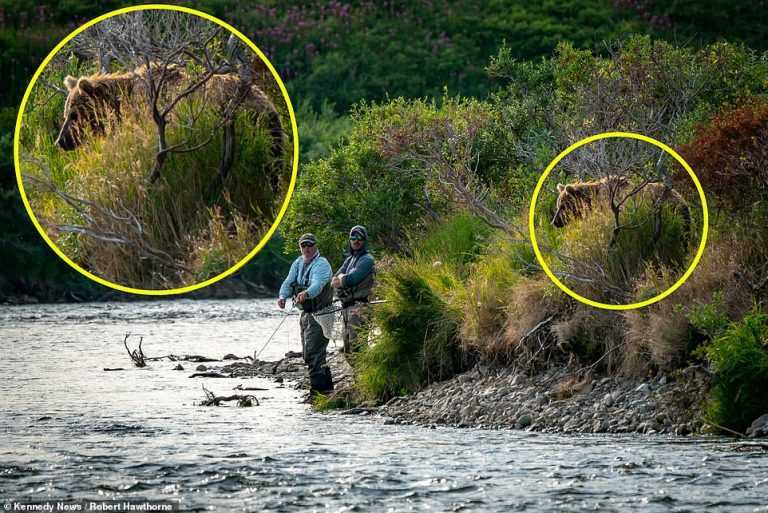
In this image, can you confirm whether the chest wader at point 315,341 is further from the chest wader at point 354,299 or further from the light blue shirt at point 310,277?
the chest wader at point 354,299

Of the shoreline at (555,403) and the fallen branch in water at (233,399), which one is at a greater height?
the shoreline at (555,403)

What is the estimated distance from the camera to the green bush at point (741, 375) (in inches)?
458

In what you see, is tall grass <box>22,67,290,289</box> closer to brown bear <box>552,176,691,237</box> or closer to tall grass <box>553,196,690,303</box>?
brown bear <box>552,176,691,237</box>

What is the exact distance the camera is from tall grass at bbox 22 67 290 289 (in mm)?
6586

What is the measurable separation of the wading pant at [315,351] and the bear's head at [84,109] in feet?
24.7

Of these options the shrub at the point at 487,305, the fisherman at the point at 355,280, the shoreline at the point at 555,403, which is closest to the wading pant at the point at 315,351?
the shoreline at the point at 555,403

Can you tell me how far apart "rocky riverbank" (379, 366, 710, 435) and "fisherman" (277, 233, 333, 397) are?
37.4 inches

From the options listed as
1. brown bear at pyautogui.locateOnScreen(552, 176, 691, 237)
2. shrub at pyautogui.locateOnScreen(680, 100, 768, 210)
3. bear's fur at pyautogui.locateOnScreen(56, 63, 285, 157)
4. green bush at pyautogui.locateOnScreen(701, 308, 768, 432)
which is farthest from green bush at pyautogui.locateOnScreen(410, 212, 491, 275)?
bear's fur at pyautogui.locateOnScreen(56, 63, 285, 157)

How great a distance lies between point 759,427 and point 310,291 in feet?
14.6

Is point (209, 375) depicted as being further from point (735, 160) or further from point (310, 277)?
point (735, 160)

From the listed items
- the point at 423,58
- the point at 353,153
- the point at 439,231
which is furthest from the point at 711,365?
the point at 423,58

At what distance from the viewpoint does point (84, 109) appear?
6.62 m

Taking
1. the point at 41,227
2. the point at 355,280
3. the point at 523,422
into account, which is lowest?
the point at 523,422

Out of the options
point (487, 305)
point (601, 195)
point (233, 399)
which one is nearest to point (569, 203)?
point (601, 195)
